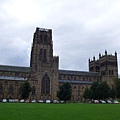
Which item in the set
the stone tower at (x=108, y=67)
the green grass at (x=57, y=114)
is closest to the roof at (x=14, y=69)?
the stone tower at (x=108, y=67)

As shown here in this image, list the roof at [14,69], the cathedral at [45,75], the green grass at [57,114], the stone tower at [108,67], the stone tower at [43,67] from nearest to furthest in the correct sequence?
the green grass at [57,114] < the cathedral at [45,75] < the stone tower at [43,67] < the roof at [14,69] < the stone tower at [108,67]

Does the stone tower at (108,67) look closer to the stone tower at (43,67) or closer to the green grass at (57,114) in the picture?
the stone tower at (43,67)

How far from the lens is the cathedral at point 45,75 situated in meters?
98.7

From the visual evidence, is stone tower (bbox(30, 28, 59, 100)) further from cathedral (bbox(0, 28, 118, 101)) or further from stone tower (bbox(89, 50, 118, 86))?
stone tower (bbox(89, 50, 118, 86))

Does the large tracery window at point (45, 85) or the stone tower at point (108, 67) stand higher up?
the stone tower at point (108, 67)

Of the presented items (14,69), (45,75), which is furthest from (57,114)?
(14,69)

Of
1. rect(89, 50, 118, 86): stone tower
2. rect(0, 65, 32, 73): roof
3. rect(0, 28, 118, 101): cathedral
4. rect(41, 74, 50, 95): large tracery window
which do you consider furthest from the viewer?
rect(89, 50, 118, 86): stone tower

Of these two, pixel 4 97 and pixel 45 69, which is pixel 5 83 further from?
pixel 45 69

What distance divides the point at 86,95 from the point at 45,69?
24012 millimetres

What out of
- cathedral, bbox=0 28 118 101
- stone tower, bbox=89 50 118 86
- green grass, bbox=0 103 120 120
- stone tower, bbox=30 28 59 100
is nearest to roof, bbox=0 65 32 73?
cathedral, bbox=0 28 118 101

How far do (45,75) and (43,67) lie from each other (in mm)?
4166

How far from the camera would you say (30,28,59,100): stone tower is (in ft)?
333

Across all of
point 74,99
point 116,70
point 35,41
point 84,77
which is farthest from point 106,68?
point 35,41

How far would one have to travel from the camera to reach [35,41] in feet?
378
